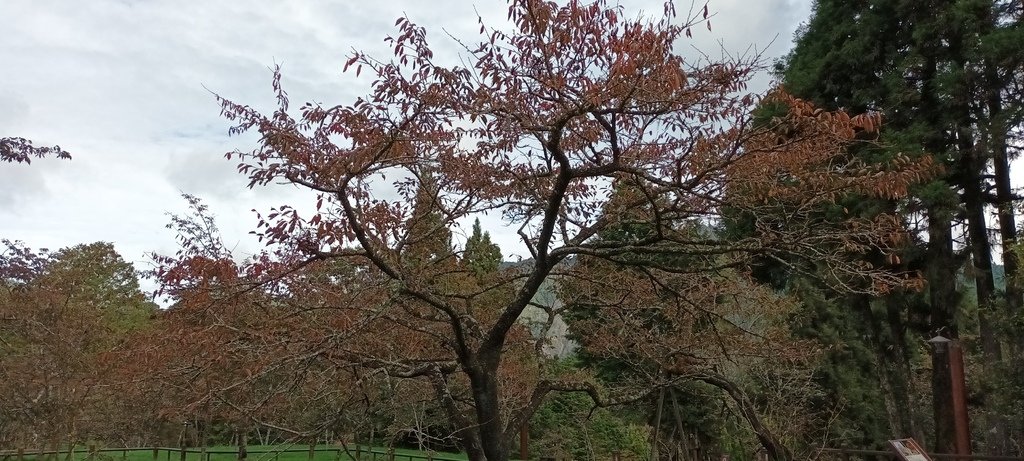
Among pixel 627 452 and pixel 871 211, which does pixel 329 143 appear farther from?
pixel 627 452

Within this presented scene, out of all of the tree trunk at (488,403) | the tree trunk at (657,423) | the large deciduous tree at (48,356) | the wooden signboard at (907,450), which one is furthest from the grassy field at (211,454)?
the wooden signboard at (907,450)

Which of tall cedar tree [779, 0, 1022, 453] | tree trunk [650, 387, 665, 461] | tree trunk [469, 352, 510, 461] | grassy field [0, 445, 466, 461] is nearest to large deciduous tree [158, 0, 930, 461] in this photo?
tree trunk [469, 352, 510, 461]

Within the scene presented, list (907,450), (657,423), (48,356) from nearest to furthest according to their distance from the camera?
(907,450) → (657,423) → (48,356)

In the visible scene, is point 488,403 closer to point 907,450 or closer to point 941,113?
point 907,450

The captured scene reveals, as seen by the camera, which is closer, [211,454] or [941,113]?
[941,113]

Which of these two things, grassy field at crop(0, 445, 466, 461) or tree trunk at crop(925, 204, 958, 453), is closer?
tree trunk at crop(925, 204, 958, 453)

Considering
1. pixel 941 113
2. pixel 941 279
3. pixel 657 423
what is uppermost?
pixel 941 113

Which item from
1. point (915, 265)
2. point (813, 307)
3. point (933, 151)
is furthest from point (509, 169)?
point (813, 307)

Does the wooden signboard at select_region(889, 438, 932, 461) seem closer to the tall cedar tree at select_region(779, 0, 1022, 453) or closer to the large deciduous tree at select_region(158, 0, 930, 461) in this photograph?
the large deciduous tree at select_region(158, 0, 930, 461)

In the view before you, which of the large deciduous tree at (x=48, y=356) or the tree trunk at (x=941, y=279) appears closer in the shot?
the tree trunk at (x=941, y=279)

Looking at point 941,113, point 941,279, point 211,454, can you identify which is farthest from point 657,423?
point 211,454

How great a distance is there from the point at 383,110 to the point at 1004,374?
432 inches

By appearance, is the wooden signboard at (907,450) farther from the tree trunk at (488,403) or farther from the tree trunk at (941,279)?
the tree trunk at (941,279)

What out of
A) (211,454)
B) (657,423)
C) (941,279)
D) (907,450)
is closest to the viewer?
(907,450)
